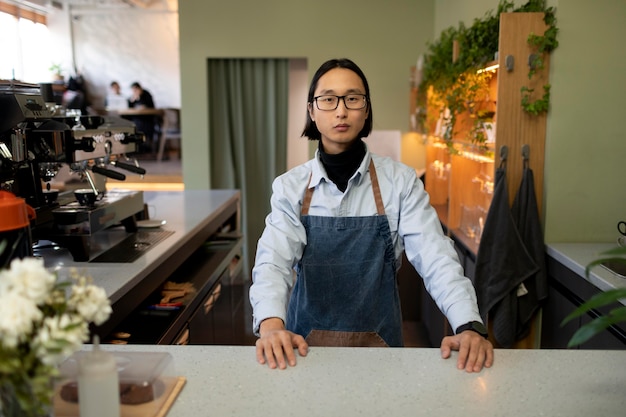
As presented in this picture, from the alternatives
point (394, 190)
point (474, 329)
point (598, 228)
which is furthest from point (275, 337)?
point (598, 228)

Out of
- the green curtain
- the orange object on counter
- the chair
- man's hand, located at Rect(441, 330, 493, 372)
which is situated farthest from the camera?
the chair

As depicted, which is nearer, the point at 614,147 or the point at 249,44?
the point at 614,147

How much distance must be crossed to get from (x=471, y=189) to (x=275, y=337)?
2.88 metres

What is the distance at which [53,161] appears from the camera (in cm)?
234

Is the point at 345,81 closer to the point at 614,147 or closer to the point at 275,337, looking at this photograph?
the point at 275,337

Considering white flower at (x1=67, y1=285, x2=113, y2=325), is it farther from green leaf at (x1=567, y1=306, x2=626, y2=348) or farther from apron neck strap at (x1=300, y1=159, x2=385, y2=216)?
apron neck strap at (x1=300, y1=159, x2=385, y2=216)

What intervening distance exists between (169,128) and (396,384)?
11.0 metres

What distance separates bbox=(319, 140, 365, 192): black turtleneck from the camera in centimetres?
176

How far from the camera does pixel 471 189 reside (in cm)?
396

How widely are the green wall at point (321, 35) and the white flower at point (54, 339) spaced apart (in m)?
4.83

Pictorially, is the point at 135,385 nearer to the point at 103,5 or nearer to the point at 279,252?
the point at 279,252

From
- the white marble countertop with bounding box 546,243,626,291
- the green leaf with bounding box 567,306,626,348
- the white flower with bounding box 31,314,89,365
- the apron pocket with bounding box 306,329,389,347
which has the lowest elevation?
the apron pocket with bounding box 306,329,389,347

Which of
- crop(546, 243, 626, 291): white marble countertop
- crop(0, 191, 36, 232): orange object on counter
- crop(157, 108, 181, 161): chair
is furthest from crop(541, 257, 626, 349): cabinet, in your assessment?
crop(157, 108, 181, 161): chair

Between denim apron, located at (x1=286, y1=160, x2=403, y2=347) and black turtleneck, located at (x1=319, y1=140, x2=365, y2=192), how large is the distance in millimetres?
57
